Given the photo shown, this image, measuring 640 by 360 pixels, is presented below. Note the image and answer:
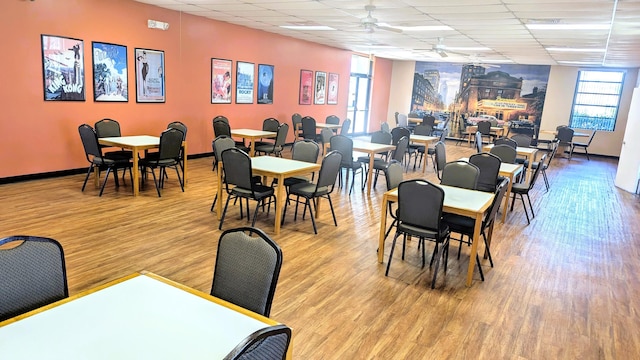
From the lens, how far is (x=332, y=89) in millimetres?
13508

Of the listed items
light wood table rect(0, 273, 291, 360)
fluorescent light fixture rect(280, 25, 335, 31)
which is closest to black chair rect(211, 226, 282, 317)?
light wood table rect(0, 273, 291, 360)

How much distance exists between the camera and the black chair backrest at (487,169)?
18.0 feet

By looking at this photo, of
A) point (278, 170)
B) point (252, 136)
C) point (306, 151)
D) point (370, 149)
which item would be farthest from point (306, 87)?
point (278, 170)

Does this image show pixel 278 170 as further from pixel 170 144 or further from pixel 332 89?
pixel 332 89

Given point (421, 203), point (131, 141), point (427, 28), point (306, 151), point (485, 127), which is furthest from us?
point (485, 127)

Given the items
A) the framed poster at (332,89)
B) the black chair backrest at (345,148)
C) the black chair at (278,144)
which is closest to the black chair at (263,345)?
the black chair backrest at (345,148)

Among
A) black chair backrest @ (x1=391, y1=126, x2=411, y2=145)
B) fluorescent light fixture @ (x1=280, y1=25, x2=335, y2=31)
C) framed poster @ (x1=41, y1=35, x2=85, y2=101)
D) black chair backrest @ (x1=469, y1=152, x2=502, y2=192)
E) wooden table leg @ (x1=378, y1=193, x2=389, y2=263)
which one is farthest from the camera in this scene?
black chair backrest @ (x1=391, y1=126, x2=411, y2=145)

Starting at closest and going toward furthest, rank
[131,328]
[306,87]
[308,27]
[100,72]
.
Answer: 1. [131,328]
2. [100,72]
3. [308,27]
4. [306,87]

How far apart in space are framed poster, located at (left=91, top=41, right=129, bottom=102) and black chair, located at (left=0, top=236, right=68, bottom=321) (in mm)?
5832

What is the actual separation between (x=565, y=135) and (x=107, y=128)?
1242cm

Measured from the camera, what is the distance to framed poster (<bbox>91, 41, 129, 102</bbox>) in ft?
22.9

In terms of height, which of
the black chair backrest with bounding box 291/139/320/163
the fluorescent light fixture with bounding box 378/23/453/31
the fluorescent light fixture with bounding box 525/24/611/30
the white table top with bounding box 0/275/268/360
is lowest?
the white table top with bounding box 0/275/268/360

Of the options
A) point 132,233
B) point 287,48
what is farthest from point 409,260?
point 287,48

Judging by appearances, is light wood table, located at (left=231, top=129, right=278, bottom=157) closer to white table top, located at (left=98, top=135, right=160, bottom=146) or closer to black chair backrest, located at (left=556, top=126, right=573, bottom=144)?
white table top, located at (left=98, top=135, right=160, bottom=146)
